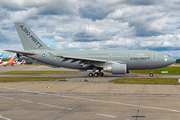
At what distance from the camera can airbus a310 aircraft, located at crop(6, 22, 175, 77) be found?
36.1 metres

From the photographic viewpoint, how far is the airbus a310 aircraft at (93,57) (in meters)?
36.1

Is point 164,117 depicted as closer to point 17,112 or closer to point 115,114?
point 115,114

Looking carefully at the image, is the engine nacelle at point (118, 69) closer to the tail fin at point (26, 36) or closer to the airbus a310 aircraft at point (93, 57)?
the airbus a310 aircraft at point (93, 57)

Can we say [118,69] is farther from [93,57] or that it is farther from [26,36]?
[26,36]

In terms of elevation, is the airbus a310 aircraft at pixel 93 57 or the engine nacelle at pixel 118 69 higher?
the airbus a310 aircraft at pixel 93 57

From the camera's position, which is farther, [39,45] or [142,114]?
[39,45]

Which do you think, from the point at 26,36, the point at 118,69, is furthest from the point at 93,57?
the point at 26,36

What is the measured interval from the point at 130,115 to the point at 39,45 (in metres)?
33.6

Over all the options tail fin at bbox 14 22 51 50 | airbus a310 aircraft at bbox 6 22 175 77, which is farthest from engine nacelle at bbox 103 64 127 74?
tail fin at bbox 14 22 51 50

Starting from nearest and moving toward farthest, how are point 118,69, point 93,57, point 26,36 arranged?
1. point 118,69
2. point 93,57
3. point 26,36

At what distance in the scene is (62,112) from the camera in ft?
34.9

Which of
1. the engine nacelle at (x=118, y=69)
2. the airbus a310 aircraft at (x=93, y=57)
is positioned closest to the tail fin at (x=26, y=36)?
the airbus a310 aircraft at (x=93, y=57)

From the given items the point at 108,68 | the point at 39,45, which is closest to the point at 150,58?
the point at 108,68

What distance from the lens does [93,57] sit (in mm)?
38094
